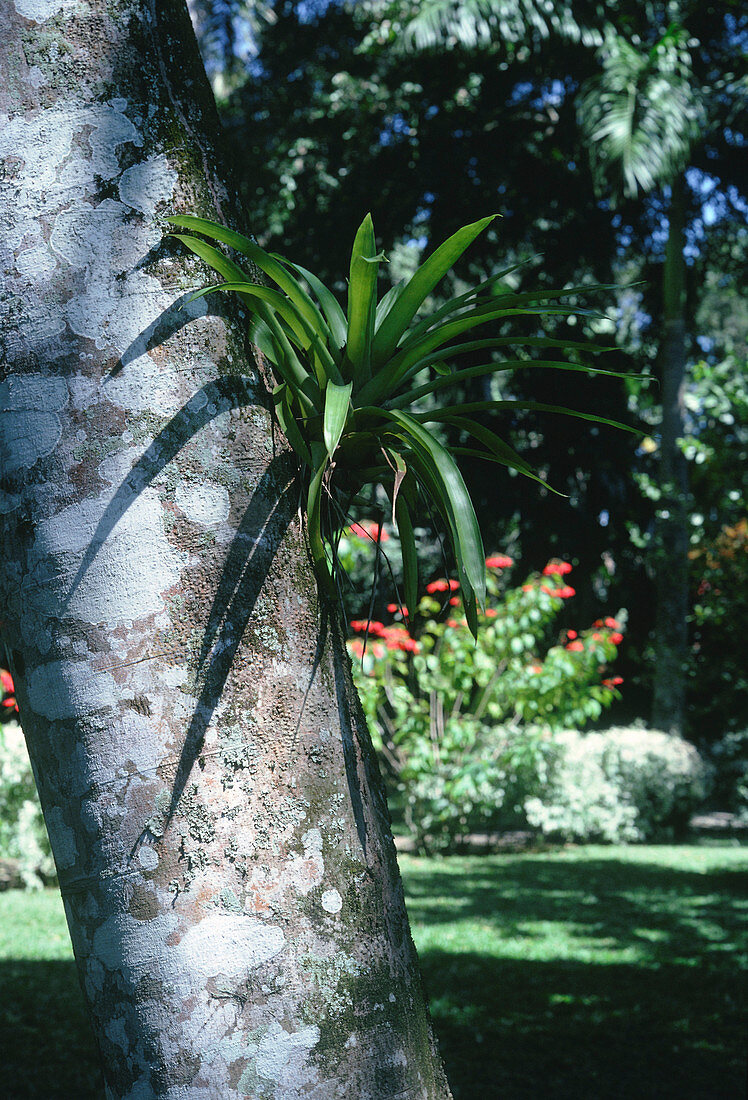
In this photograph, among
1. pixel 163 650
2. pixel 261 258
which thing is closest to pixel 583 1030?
pixel 163 650

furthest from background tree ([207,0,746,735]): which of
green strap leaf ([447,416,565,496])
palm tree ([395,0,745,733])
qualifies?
green strap leaf ([447,416,565,496])

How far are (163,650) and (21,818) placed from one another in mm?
7114

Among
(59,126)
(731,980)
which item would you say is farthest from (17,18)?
(731,980)

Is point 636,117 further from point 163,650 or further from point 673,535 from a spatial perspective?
point 163,650

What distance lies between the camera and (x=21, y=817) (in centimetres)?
749

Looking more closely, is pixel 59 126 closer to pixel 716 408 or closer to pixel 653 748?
pixel 653 748

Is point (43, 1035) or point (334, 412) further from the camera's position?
point (43, 1035)

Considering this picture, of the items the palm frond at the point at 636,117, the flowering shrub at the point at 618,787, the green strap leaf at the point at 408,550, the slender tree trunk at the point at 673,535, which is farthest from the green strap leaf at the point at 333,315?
the slender tree trunk at the point at 673,535

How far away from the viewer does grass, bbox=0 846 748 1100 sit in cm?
367

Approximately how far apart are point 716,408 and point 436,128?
5157mm

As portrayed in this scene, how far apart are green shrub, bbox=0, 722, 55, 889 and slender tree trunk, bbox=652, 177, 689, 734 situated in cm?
746

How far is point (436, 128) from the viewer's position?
34.4 ft

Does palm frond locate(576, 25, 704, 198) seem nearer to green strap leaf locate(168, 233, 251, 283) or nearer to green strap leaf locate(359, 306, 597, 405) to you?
green strap leaf locate(359, 306, 597, 405)

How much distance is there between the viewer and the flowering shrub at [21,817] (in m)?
7.57
